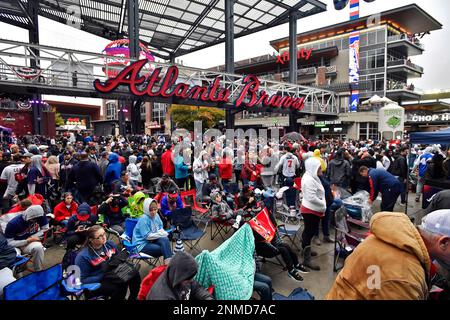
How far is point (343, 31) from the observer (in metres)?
40.9

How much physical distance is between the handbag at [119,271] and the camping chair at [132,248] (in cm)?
40

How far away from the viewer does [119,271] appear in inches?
133

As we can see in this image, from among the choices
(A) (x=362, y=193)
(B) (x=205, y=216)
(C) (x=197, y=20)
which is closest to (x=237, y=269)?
(B) (x=205, y=216)

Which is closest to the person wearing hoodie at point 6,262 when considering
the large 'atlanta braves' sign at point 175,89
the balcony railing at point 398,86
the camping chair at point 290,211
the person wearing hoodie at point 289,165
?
the camping chair at point 290,211

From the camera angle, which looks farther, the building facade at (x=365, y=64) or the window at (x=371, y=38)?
the window at (x=371, y=38)

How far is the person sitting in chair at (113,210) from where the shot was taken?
5.30 meters

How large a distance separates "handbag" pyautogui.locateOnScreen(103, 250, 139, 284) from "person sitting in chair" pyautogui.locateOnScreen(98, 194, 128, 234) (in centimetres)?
183

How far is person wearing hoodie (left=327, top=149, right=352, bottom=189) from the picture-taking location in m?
7.44

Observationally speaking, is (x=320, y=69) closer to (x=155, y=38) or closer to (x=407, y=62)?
(x=407, y=62)

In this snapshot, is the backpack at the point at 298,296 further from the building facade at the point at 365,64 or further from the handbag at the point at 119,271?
the building facade at the point at 365,64

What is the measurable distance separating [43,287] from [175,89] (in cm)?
1269

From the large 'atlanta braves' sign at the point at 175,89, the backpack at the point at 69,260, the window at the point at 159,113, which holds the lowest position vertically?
the backpack at the point at 69,260

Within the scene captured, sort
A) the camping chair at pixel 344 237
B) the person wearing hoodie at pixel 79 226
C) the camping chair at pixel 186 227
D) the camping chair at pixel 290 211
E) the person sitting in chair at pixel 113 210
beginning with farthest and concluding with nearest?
the camping chair at pixel 290 211 → the person sitting in chair at pixel 113 210 → the camping chair at pixel 186 227 → the camping chair at pixel 344 237 → the person wearing hoodie at pixel 79 226

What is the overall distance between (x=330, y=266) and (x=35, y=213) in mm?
5327
